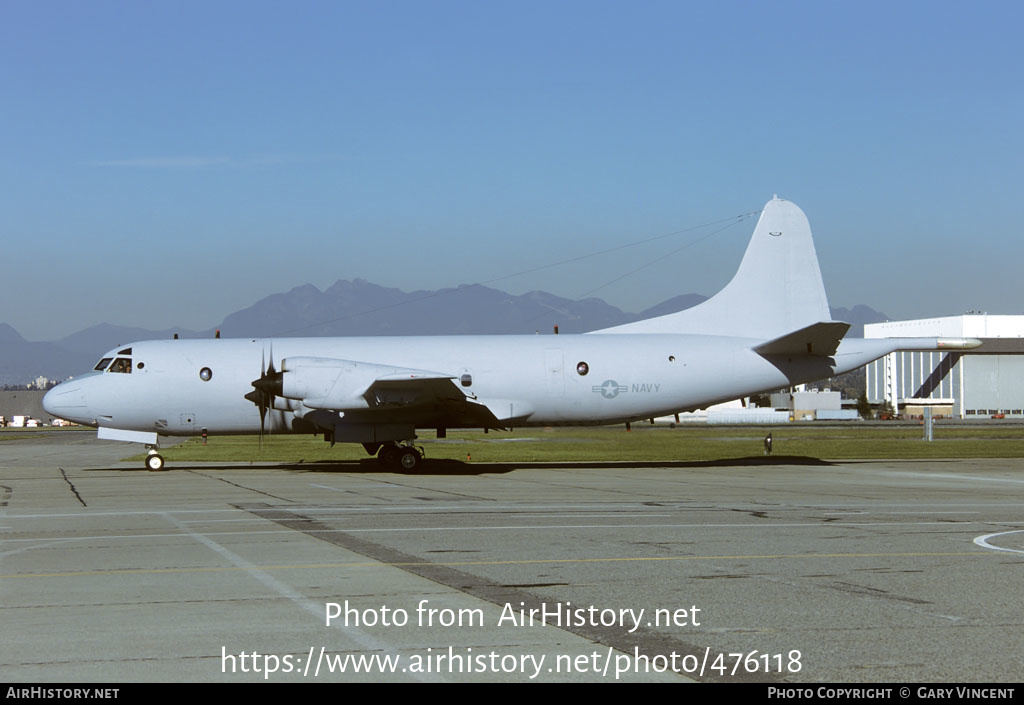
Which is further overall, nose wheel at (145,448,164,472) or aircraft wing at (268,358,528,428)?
nose wheel at (145,448,164,472)

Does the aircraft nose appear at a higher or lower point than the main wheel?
higher

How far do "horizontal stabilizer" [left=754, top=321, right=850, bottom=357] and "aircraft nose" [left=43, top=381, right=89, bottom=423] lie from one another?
22.4 meters

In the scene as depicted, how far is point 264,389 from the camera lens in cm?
3219

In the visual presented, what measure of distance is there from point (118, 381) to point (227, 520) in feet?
56.7

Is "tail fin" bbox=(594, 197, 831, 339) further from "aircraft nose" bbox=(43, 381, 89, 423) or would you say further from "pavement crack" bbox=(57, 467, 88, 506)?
"pavement crack" bbox=(57, 467, 88, 506)

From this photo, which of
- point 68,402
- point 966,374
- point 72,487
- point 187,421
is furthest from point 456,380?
point 966,374

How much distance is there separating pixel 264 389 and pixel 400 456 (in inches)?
196

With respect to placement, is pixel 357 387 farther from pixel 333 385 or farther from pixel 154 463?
pixel 154 463

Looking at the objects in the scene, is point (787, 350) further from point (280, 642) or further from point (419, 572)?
point (280, 642)

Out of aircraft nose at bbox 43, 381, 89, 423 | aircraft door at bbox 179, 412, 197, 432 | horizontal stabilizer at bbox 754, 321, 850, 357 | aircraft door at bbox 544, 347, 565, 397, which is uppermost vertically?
horizontal stabilizer at bbox 754, 321, 850, 357

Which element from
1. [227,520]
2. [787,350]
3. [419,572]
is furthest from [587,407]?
[419,572]

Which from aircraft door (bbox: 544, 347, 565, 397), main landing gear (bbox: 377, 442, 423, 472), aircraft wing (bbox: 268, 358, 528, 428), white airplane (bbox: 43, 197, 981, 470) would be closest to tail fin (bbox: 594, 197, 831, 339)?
white airplane (bbox: 43, 197, 981, 470)

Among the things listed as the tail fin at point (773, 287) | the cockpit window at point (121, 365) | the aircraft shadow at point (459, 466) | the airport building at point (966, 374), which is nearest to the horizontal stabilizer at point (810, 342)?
the tail fin at point (773, 287)

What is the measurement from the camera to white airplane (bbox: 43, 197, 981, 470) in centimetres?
3353
